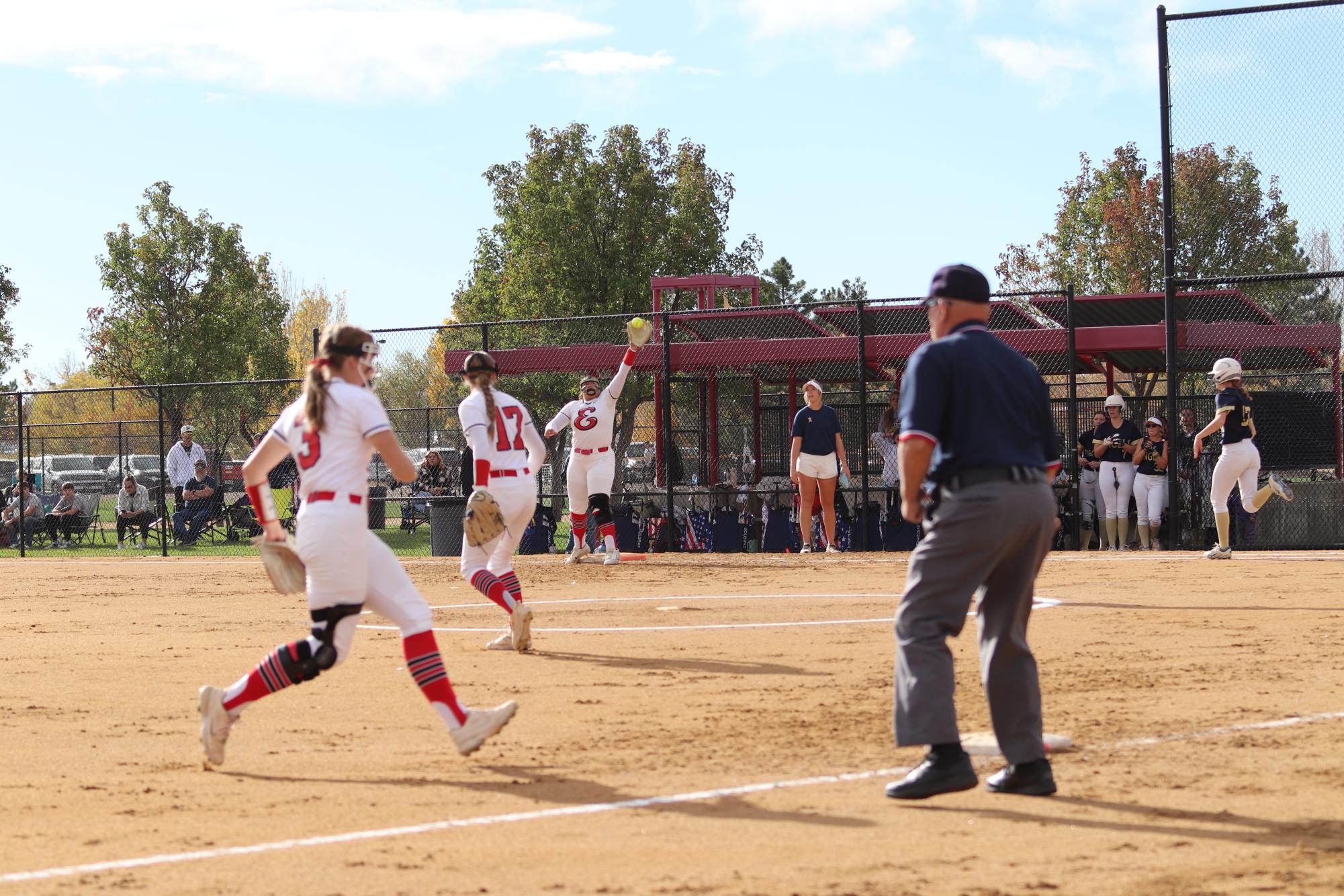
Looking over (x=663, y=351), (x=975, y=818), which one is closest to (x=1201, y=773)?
(x=975, y=818)

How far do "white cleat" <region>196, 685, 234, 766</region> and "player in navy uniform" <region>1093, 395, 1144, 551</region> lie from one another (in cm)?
1441

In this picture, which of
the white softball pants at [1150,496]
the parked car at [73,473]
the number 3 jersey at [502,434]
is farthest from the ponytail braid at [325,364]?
the parked car at [73,473]

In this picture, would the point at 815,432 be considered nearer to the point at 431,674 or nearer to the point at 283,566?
the point at 283,566

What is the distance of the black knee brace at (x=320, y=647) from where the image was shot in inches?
251

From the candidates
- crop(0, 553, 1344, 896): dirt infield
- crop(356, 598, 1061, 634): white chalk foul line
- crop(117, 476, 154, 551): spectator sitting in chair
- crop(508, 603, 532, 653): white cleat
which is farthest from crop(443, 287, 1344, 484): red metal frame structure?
crop(508, 603, 532, 653): white cleat

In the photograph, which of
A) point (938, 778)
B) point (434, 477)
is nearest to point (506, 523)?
point (938, 778)

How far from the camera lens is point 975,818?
5.22m

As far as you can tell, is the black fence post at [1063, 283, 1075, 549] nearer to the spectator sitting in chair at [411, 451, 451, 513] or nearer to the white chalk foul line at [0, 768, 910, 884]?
the spectator sitting in chair at [411, 451, 451, 513]

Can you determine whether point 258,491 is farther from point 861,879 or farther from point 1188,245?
point 1188,245

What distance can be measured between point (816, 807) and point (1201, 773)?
163 cm

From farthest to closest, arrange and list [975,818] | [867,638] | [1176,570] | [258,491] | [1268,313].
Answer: [1268,313] → [1176,570] → [867,638] → [258,491] → [975,818]

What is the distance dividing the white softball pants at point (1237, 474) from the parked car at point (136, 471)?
19.0 m

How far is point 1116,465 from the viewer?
1872 centimetres

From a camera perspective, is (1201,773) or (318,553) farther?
(318,553)
